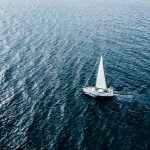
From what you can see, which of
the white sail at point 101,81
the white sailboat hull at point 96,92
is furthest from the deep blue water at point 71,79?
the white sail at point 101,81

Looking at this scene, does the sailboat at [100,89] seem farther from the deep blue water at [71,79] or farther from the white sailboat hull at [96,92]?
the deep blue water at [71,79]

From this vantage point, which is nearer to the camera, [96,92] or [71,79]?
[96,92]

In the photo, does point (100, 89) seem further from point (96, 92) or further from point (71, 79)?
point (71, 79)

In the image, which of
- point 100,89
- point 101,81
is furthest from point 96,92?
point 101,81

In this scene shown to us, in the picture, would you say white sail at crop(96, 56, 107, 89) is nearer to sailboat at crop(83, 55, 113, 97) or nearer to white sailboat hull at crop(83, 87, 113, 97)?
sailboat at crop(83, 55, 113, 97)

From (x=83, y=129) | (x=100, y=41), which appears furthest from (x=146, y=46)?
(x=83, y=129)

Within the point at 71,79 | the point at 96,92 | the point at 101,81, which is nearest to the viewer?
the point at 96,92

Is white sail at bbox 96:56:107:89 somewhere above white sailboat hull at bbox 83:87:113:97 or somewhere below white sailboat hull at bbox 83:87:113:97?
above

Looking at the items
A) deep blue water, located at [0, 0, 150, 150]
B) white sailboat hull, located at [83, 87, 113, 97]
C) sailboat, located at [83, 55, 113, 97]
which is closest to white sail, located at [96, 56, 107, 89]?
sailboat, located at [83, 55, 113, 97]
